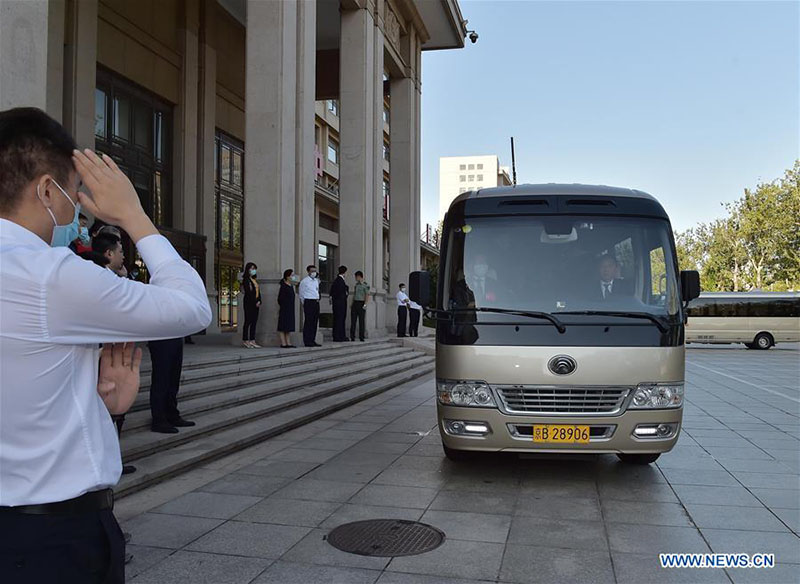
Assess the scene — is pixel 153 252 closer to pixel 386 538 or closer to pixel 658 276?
pixel 386 538

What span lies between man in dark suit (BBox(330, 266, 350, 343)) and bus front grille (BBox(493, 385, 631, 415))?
38.0 feet

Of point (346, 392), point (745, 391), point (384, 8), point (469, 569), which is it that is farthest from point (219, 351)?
point (384, 8)

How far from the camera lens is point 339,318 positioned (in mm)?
18016

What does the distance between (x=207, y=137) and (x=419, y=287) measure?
17.0 meters

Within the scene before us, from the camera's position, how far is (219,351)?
12531 millimetres

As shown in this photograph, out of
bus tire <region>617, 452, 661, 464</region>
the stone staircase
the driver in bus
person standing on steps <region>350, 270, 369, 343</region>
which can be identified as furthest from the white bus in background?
the driver in bus

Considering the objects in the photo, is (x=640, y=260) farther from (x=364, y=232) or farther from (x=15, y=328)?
(x=364, y=232)

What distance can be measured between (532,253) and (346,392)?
6259 mm

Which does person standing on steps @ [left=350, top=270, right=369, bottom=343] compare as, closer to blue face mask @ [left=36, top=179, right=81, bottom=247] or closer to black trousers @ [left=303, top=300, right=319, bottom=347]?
black trousers @ [left=303, top=300, right=319, bottom=347]

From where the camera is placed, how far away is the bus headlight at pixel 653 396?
607 cm

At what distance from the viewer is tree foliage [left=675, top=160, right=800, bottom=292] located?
48656 millimetres

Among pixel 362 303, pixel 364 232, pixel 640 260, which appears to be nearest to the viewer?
pixel 640 260

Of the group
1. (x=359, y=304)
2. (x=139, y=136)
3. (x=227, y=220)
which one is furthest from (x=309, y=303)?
(x=227, y=220)

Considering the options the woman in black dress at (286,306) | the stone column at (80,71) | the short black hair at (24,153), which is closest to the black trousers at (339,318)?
the woman in black dress at (286,306)
